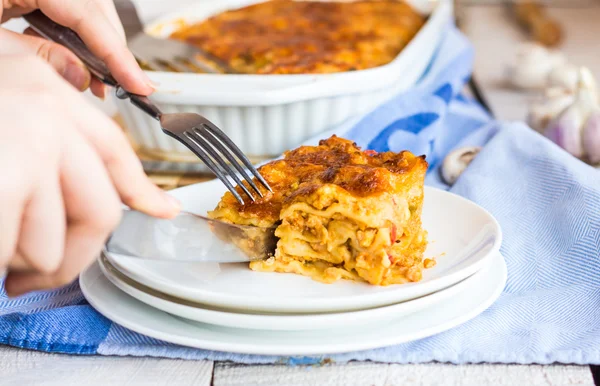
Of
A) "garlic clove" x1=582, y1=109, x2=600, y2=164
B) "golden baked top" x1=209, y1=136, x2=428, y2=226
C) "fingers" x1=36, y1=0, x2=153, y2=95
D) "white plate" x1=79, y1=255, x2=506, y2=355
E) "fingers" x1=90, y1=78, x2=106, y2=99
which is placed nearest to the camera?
"white plate" x1=79, y1=255, x2=506, y2=355

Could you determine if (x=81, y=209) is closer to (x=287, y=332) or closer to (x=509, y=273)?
(x=287, y=332)

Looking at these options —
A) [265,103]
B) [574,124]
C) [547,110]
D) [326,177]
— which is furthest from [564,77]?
[326,177]

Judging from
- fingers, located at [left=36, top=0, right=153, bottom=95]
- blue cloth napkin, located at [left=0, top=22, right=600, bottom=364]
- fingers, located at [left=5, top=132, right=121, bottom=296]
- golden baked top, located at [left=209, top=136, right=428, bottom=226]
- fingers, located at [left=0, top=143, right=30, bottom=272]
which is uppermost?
fingers, located at [left=0, top=143, right=30, bottom=272]

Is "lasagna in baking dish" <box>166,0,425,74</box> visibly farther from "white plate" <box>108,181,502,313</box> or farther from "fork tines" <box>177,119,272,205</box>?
"white plate" <box>108,181,502,313</box>

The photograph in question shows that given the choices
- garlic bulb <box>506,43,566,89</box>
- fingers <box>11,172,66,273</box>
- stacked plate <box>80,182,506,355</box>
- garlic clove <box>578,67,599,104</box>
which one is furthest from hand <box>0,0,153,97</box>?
garlic bulb <box>506,43,566,89</box>

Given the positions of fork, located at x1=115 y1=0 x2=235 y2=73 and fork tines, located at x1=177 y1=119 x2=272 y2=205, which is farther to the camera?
fork, located at x1=115 y1=0 x2=235 y2=73

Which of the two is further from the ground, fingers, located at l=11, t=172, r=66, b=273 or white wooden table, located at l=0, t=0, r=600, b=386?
fingers, located at l=11, t=172, r=66, b=273

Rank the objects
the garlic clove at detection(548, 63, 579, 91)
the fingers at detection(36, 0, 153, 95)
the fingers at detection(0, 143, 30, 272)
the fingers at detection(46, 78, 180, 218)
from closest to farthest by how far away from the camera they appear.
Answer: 1. the fingers at detection(0, 143, 30, 272)
2. the fingers at detection(46, 78, 180, 218)
3. the fingers at detection(36, 0, 153, 95)
4. the garlic clove at detection(548, 63, 579, 91)
